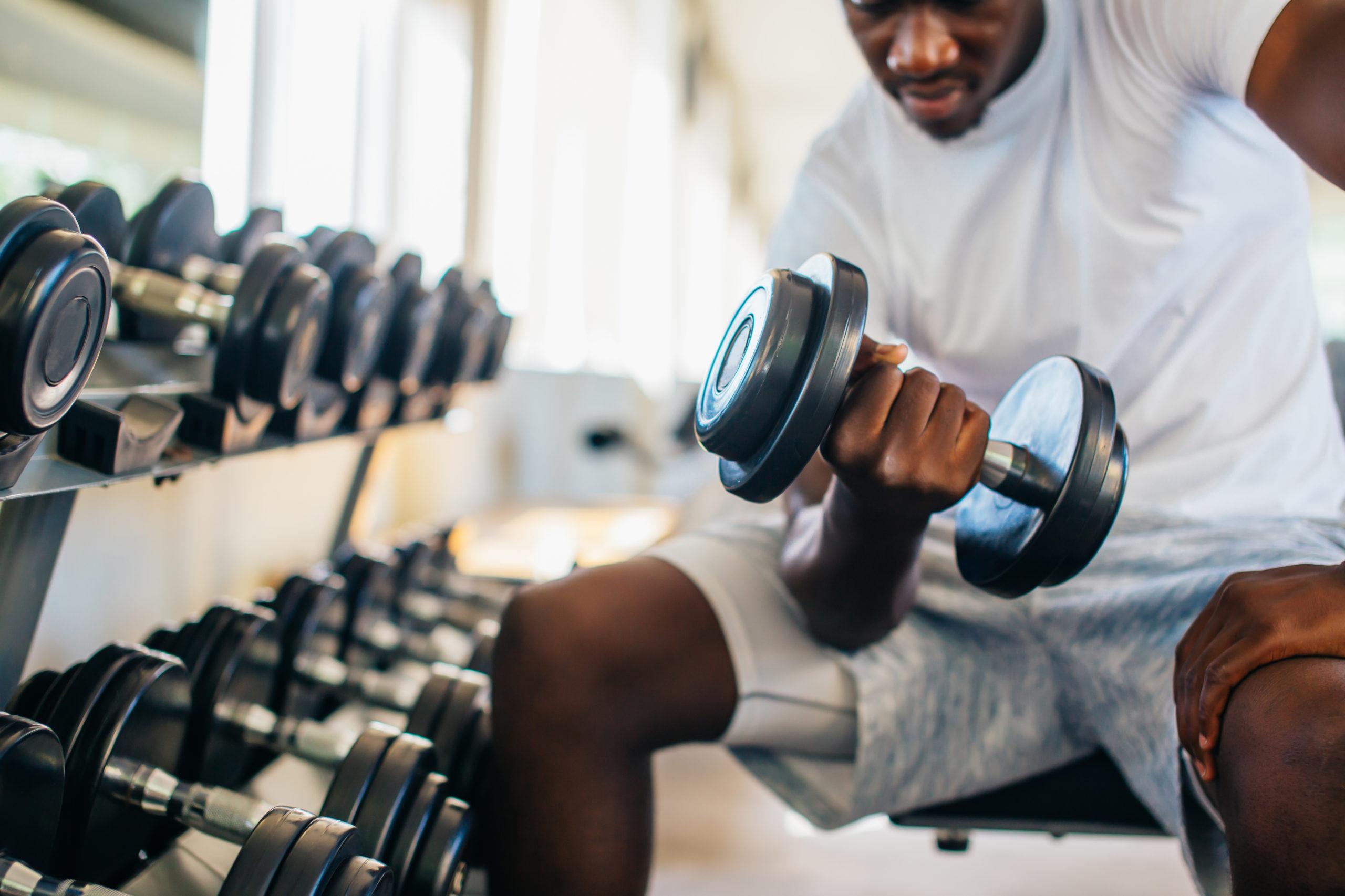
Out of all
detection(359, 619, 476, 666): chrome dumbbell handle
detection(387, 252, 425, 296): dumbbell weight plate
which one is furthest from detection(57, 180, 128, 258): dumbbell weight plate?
detection(359, 619, 476, 666): chrome dumbbell handle

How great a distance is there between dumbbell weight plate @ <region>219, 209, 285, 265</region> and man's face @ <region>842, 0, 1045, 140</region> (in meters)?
0.74

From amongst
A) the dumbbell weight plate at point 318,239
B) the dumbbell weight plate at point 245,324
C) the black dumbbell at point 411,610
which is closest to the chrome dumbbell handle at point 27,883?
the dumbbell weight plate at point 245,324

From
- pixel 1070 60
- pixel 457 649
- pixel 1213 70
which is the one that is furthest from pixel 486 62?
pixel 1213 70

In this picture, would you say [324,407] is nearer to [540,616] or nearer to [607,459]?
[540,616]

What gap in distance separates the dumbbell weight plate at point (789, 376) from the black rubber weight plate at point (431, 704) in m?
0.50

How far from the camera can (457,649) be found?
62.6 inches

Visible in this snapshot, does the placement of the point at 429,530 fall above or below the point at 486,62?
below

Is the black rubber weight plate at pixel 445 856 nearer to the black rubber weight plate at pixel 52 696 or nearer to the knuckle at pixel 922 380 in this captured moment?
the black rubber weight plate at pixel 52 696

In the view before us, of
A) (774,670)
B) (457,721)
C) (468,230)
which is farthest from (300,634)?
(468,230)

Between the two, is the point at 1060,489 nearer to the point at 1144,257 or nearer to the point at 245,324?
the point at 1144,257

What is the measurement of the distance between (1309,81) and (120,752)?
104 centimetres

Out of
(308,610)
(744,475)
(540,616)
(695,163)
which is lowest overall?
(308,610)

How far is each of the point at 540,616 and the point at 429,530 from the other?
110 cm

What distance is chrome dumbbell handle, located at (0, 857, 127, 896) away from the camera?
0.56 metres
